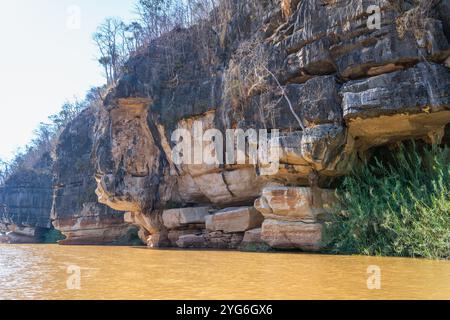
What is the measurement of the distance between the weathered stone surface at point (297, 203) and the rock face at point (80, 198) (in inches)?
539

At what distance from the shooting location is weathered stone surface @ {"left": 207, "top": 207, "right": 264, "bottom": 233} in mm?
14352

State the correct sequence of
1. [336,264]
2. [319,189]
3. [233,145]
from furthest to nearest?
1. [233,145]
2. [319,189]
3. [336,264]

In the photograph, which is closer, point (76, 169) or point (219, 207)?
point (219, 207)

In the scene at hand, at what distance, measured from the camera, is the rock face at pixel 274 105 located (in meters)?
10.2

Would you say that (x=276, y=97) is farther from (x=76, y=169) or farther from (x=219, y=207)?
(x=76, y=169)

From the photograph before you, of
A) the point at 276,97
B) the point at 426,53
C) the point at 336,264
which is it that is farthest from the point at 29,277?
the point at 426,53

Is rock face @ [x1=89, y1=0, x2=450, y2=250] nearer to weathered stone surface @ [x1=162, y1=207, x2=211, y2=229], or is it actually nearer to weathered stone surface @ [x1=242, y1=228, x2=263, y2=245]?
weathered stone surface @ [x1=162, y1=207, x2=211, y2=229]

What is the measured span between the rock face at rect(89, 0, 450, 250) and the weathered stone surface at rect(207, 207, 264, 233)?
0.13 ft

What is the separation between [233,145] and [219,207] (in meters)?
3.23

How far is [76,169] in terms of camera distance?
29.1 metres

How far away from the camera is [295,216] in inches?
483

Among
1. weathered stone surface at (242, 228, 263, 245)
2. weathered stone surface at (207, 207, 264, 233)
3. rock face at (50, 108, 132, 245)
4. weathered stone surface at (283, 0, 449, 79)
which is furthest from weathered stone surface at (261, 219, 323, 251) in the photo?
rock face at (50, 108, 132, 245)

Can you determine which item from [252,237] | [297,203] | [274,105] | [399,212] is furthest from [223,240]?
[399,212]

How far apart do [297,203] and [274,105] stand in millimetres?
3013
